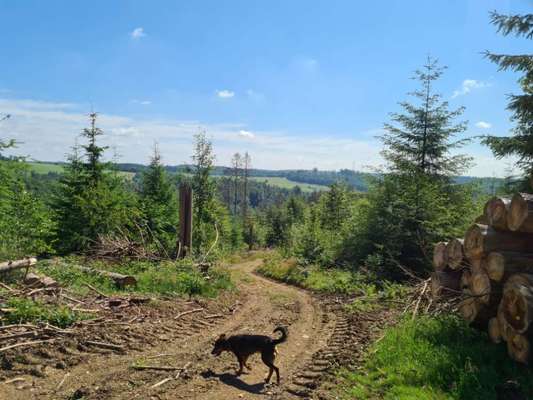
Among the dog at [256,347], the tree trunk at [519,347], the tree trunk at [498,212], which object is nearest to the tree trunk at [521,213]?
the tree trunk at [498,212]

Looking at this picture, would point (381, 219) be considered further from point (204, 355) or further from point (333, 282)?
point (204, 355)

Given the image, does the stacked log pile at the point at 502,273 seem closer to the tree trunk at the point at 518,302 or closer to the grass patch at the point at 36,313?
the tree trunk at the point at 518,302

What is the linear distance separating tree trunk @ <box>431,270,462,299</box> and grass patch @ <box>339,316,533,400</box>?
93cm

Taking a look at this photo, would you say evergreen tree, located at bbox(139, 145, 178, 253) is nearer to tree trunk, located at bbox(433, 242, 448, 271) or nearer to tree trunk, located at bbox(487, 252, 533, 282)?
tree trunk, located at bbox(433, 242, 448, 271)

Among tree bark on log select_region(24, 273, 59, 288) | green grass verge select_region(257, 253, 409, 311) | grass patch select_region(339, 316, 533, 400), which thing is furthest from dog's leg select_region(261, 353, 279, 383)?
tree bark on log select_region(24, 273, 59, 288)

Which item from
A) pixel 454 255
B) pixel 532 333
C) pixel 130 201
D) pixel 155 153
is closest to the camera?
pixel 532 333

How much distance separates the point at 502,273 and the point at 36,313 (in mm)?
7974

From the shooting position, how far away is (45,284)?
9.21m

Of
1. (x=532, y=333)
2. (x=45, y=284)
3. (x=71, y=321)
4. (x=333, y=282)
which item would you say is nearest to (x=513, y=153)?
(x=333, y=282)

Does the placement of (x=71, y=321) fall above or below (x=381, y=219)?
below

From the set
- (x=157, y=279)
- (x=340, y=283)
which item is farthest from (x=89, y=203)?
(x=340, y=283)

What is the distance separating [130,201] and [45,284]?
15.7m

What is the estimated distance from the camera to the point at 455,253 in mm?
7785

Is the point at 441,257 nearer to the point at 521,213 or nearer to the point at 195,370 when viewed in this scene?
the point at 521,213
